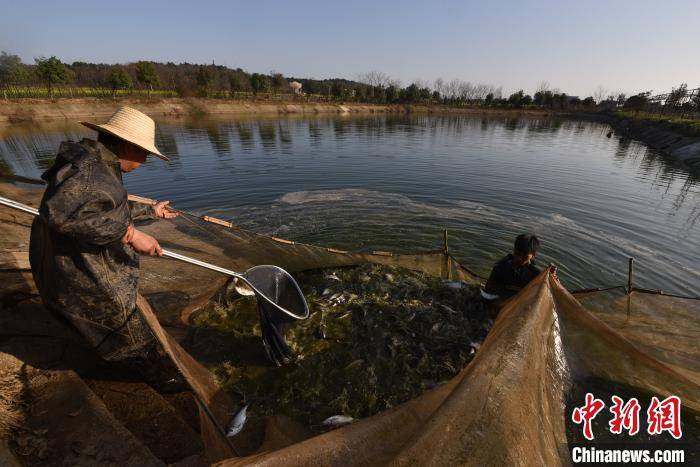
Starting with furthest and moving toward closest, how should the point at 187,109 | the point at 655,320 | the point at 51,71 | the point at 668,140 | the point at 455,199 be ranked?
1. the point at 187,109
2. the point at 51,71
3. the point at 668,140
4. the point at 455,199
5. the point at 655,320

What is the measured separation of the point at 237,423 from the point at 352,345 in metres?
2.28

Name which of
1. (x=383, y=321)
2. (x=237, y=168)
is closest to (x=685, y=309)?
(x=383, y=321)

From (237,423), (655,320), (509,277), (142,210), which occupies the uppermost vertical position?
(142,210)

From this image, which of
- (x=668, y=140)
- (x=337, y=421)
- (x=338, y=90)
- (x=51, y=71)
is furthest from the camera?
(x=338, y=90)

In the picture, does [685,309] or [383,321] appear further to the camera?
[383,321]

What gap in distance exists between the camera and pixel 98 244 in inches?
100

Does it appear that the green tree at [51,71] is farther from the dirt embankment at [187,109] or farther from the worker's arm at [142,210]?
the worker's arm at [142,210]

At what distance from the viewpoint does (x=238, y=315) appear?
18.9ft

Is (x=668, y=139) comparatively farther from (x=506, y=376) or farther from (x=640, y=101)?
(x=640, y=101)

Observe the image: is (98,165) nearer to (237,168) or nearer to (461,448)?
(461,448)

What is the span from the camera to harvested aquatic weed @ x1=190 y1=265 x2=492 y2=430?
13.9ft

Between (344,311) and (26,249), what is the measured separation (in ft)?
18.4

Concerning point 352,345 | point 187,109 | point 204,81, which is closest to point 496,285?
point 352,345

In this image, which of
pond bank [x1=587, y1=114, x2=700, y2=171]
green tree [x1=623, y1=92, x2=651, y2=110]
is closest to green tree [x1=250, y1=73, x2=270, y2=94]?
pond bank [x1=587, y1=114, x2=700, y2=171]
